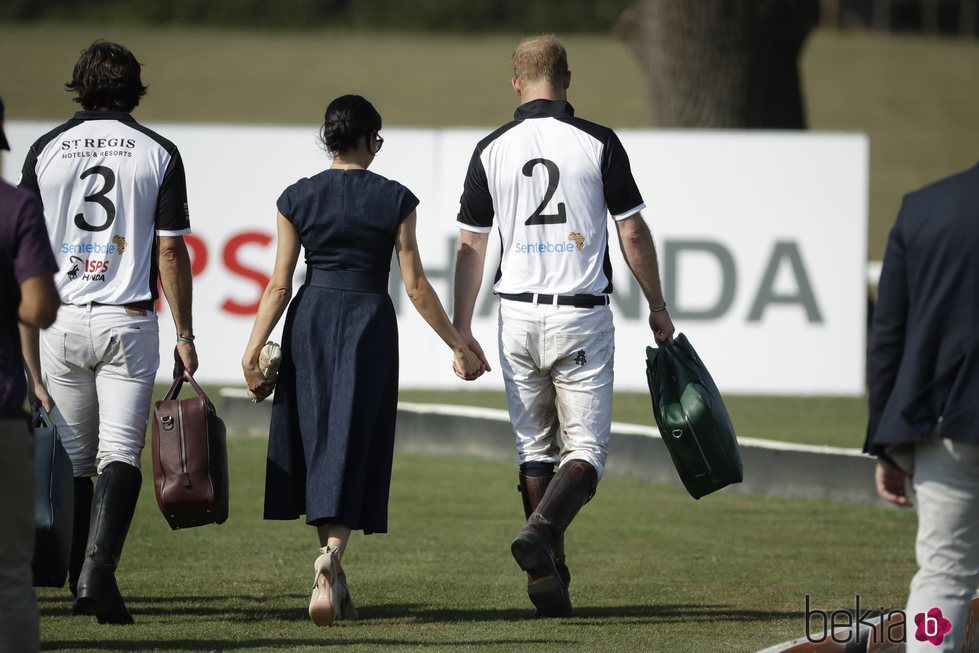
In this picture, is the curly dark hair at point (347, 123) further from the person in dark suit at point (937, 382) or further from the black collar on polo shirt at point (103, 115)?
the person in dark suit at point (937, 382)

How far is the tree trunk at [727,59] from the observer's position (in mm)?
16688

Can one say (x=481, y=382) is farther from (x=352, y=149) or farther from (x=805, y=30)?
(x=352, y=149)

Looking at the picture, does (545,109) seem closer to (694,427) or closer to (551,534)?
(694,427)

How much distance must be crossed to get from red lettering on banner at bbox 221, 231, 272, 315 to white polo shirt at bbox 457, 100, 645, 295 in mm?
7399

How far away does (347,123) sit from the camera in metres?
6.07

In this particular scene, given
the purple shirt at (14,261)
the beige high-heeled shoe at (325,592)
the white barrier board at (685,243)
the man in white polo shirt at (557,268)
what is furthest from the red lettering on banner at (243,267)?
the purple shirt at (14,261)

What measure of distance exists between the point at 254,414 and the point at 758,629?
6.15m

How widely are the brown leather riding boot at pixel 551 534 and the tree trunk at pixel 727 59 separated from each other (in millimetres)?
11097

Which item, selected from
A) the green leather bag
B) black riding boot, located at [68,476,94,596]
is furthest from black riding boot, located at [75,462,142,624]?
the green leather bag

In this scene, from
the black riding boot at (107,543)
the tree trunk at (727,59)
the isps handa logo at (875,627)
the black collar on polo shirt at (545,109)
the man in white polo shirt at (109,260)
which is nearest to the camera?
the isps handa logo at (875,627)

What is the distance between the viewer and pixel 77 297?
5.98 metres

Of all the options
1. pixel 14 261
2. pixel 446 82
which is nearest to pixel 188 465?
pixel 14 261

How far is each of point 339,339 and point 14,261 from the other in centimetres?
195

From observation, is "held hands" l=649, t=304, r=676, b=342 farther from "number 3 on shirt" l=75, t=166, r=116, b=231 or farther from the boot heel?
"number 3 on shirt" l=75, t=166, r=116, b=231
